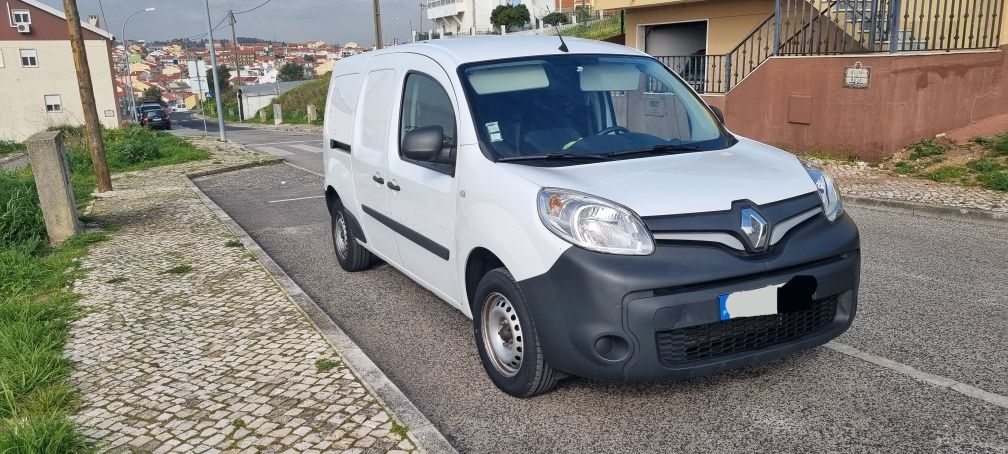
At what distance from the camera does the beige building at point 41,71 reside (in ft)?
158

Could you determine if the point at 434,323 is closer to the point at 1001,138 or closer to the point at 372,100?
the point at 372,100

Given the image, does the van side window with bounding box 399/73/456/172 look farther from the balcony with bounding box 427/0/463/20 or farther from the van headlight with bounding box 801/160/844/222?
the balcony with bounding box 427/0/463/20

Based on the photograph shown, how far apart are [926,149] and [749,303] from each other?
29.1ft

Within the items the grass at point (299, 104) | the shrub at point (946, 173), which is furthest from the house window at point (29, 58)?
the shrub at point (946, 173)

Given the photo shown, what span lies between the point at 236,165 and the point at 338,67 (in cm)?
1057

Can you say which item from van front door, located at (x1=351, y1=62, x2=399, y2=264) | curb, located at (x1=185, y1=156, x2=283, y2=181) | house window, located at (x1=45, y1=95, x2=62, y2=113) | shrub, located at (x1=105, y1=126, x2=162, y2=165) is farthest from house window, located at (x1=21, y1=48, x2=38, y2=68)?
van front door, located at (x1=351, y1=62, x2=399, y2=264)

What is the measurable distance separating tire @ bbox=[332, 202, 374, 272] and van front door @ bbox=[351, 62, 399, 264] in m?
0.52

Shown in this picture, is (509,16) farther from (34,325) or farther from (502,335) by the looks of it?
(502,335)

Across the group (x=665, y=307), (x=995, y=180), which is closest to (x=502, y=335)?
(x=665, y=307)

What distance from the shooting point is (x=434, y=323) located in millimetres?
5121

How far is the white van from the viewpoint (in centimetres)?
320

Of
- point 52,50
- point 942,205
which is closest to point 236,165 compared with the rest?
point 942,205

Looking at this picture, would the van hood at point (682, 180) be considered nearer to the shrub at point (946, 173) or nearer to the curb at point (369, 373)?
the curb at point (369, 373)

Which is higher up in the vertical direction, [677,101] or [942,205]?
[677,101]
